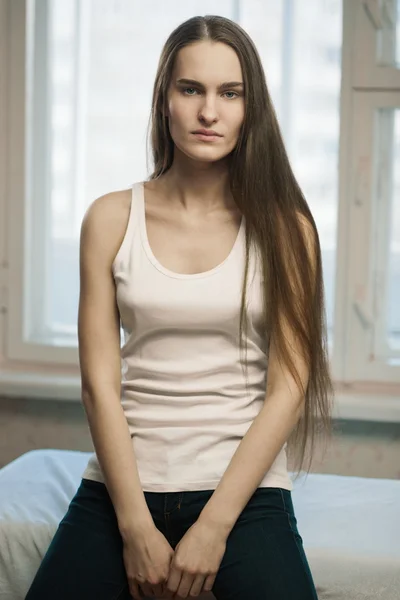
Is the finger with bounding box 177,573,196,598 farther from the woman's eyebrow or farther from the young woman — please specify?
the woman's eyebrow

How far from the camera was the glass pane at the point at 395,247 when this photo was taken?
246 centimetres

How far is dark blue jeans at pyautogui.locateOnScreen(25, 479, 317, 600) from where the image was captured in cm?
138

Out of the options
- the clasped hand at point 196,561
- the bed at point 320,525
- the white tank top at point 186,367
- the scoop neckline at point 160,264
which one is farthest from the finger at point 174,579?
the scoop neckline at point 160,264

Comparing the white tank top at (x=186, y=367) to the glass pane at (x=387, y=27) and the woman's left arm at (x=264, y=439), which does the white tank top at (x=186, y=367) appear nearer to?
the woman's left arm at (x=264, y=439)

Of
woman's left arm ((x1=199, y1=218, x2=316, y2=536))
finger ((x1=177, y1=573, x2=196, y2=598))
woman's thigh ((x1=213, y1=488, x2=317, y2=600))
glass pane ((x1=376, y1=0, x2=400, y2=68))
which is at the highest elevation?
glass pane ((x1=376, y1=0, x2=400, y2=68))

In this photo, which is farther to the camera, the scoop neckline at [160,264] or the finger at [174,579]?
the scoop neckline at [160,264]

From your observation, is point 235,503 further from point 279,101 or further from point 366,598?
point 279,101

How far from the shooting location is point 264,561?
139cm

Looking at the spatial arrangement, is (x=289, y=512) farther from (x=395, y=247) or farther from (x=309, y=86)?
(x=309, y=86)

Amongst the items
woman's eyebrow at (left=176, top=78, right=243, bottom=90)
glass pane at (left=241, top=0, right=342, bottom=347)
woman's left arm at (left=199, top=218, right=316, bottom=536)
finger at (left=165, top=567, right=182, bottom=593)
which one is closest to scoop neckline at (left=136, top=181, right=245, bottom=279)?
woman's left arm at (left=199, top=218, right=316, bottom=536)

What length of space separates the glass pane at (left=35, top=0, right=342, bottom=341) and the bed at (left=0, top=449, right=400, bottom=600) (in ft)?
2.35

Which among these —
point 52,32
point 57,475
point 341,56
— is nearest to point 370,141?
point 341,56

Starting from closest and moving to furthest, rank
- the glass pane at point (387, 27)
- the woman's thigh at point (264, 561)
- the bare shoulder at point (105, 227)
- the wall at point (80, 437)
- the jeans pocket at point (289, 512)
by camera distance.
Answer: the woman's thigh at point (264, 561)
the jeans pocket at point (289, 512)
the bare shoulder at point (105, 227)
the glass pane at point (387, 27)
the wall at point (80, 437)

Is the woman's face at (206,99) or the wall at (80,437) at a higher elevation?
the woman's face at (206,99)
